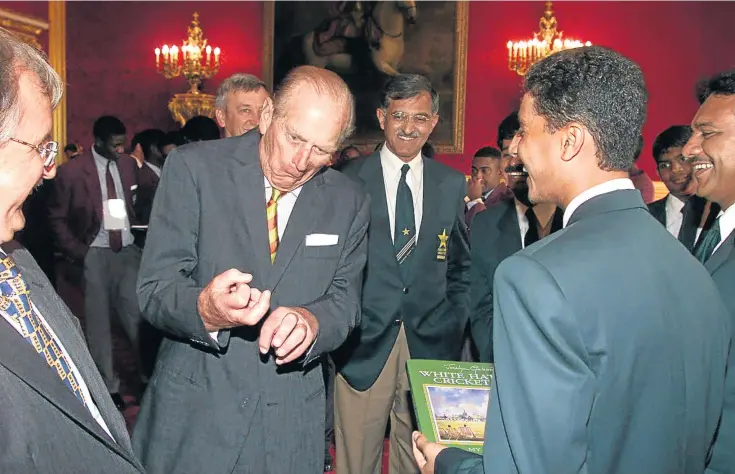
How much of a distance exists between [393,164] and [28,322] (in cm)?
219

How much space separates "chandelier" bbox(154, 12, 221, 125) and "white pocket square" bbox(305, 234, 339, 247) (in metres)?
8.80

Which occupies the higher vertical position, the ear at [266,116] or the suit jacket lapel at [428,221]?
the ear at [266,116]

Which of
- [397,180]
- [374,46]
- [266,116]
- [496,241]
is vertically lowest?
[496,241]

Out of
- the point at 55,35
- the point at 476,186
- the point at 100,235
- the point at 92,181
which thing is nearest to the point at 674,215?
the point at 476,186

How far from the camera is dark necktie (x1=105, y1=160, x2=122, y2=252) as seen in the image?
17.3ft

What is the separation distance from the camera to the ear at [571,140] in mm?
1473

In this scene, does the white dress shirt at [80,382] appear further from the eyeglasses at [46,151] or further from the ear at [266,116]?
the ear at [266,116]

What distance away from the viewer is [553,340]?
1.31 m

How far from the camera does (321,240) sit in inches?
87.9

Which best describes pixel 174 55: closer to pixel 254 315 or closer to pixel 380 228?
pixel 380 228

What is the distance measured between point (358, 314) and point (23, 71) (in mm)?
1211

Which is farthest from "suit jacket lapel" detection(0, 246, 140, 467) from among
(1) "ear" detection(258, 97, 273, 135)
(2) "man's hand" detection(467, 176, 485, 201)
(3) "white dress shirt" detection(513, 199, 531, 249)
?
(2) "man's hand" detection(467, 176, 485, 201)

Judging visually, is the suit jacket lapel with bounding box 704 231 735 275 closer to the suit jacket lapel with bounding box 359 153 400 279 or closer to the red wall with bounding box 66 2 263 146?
the suit jacket lapel with bounding box 359 153 400 279

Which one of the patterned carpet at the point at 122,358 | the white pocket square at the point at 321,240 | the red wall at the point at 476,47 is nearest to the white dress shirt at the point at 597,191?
the white pocket square at the point at 321,240
